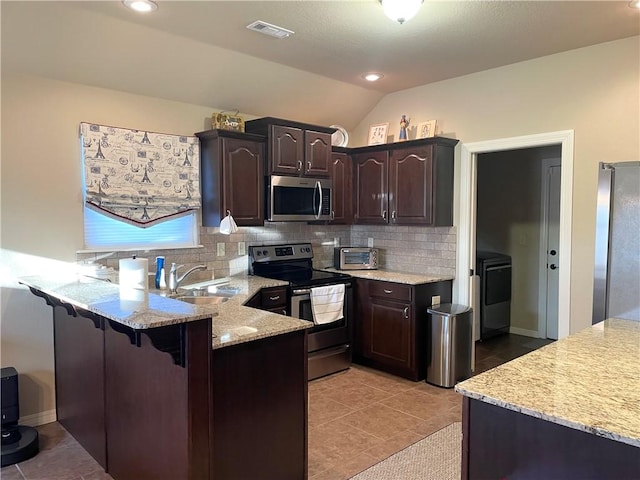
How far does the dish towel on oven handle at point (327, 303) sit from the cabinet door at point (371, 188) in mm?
802

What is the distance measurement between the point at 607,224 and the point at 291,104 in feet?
9.60

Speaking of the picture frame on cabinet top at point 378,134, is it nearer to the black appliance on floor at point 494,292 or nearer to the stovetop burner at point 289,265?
the stovetop burner at point 289,265

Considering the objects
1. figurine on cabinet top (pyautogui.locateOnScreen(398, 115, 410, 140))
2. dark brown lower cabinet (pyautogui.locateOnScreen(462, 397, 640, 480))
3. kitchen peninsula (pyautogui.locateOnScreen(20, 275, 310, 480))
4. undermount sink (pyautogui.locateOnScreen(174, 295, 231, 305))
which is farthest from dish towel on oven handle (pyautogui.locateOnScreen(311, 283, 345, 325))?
dark brown lower cabinet (pyautogui.locateOnScreen(462, 397, 640, 480))

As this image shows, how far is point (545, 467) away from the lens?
1.51m

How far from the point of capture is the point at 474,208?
14.5 ft

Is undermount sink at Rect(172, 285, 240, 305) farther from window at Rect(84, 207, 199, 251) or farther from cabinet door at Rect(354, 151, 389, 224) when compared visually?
cabinet door at Rect(354, 151, 389, 224)

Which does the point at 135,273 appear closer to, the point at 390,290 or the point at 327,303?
the point at 327,303

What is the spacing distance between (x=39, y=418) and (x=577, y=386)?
342 centimetres

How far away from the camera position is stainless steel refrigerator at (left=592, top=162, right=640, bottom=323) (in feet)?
8.34

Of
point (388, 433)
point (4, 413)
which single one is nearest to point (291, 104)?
point (388, 433)

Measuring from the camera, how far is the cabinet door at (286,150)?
164 inches

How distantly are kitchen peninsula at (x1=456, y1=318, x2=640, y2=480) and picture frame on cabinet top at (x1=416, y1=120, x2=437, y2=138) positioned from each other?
2.99m

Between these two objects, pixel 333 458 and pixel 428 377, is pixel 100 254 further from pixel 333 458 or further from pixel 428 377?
pixel 428 377

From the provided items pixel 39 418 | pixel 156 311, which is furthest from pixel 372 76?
pixel 39 418
